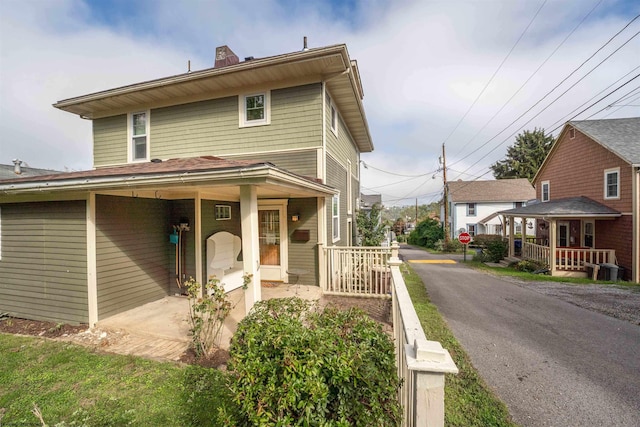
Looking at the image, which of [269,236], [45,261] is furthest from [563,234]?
[45,261]

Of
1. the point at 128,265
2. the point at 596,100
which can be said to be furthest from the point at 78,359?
the point at 596,100

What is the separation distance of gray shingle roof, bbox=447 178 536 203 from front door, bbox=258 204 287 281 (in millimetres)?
25545

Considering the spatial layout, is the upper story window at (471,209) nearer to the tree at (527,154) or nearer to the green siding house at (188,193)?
the tree at (527,154)

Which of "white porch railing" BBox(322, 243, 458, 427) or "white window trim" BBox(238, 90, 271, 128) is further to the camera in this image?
"white window trim" BBox(238, 90, 271, 128)

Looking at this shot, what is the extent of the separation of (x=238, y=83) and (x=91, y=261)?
5.32 metres

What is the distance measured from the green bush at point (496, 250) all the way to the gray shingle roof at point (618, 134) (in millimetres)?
6134

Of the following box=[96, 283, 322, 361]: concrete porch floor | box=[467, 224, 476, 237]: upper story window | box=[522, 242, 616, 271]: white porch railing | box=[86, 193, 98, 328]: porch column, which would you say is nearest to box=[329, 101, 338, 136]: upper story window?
box=[96, 283, 322, 361]: concrete porch floor

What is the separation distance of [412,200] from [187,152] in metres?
43.2

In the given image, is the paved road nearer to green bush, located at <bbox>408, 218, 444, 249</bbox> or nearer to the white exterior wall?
green bush, located at <bbox>408, 218, 444, 249</bbox>

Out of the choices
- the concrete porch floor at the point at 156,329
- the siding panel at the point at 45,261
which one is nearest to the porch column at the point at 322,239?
the concrete porch floor at the point at 156,329

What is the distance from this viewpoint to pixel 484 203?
2659 cm

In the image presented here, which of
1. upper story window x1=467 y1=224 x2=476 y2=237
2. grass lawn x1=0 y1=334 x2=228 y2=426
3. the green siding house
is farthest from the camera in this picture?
upper story window x1=467 y1=224 x2=476 y2=237

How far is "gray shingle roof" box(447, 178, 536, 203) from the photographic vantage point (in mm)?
26391

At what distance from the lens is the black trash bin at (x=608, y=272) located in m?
9.95
